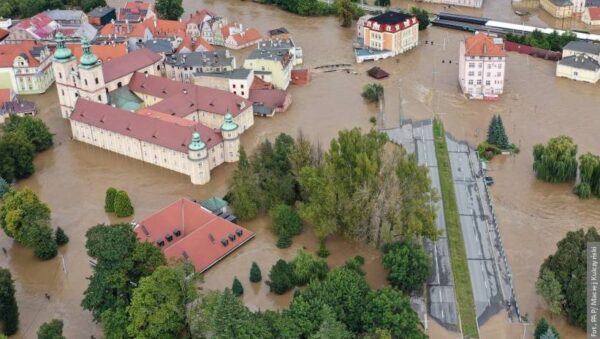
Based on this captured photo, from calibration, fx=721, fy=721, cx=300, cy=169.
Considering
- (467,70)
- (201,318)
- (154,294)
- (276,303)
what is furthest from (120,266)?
(467,70)

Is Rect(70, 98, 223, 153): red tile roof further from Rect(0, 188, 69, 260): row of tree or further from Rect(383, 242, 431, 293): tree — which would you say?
Rect(383, 242, 431, 293): tree

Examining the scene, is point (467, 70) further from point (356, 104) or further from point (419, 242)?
point (419, 242)

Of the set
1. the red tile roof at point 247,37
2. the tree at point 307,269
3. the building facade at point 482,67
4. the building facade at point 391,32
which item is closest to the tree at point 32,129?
the tree at point 307,269

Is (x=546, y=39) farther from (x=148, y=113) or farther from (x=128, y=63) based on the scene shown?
(x=148, y=113)

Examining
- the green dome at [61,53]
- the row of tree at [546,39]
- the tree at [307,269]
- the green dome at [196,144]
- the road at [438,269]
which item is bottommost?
the road at [438,269]

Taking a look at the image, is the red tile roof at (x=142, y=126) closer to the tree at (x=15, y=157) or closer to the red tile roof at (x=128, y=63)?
the red tile roof at (x=128, y=63)

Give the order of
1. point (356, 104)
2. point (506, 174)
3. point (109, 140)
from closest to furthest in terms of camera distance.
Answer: point (506, 174) < point (109, 140) < point (356, 104)
